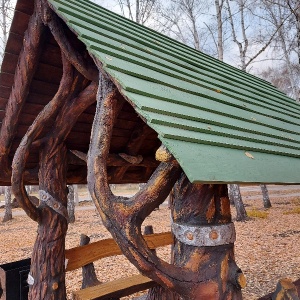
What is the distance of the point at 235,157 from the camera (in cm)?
158

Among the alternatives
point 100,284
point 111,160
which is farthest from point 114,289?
point 111,160

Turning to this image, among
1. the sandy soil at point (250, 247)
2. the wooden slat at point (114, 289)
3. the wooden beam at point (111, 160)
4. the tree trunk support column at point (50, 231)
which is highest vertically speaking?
the wooden beam at point (111, 160)

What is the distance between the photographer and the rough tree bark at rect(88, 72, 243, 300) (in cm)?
167

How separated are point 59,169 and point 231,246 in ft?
7.25

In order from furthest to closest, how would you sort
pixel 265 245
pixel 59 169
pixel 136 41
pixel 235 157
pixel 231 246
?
A: pixel 265 245, pixel 59 169, pixel 136 41, pixel 231 246, pixel 235 157

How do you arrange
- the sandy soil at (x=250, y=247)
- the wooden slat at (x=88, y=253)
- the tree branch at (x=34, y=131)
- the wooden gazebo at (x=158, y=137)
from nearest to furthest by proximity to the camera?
1. the wooden gazebo at (x=158, y=137)
2. the tree branch at (x=34, y=131)
3. the wooden slat at (x=88, y=253)
4. the sandy soil at (x=250, y=247)

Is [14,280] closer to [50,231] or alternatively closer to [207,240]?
[50,231]

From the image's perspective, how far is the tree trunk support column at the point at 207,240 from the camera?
184 cm

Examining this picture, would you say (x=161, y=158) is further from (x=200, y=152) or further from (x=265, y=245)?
(x=265, y=245)

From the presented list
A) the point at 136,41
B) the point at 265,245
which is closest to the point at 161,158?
the point at 136,41

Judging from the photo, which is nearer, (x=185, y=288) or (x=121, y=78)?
(x=121, y=78)

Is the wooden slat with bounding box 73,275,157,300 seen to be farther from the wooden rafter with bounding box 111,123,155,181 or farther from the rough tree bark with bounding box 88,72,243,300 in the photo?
the rough tree bark with bounding box 88,72,243,300

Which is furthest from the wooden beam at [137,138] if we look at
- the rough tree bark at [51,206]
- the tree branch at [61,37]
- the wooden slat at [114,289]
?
the wooden slat at [114,289]

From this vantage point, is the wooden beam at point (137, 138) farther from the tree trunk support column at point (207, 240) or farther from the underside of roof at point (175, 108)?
the tree trunk support column at point (207, 240)
